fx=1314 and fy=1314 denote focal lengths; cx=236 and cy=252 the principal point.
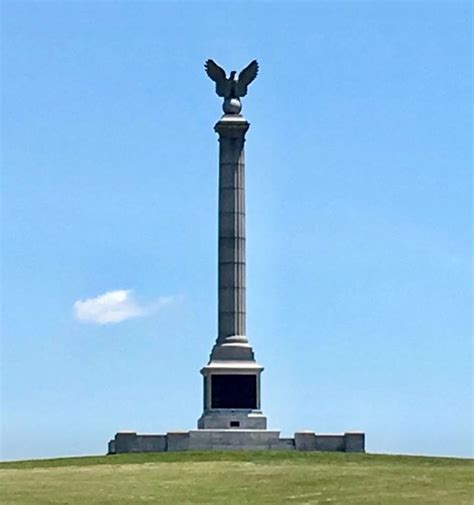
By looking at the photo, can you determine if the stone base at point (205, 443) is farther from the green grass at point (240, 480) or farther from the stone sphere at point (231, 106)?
the stone sphere at point (231, 106)

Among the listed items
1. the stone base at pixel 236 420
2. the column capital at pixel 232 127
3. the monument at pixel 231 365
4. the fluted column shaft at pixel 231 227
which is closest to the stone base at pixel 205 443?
the monument at pixel 231 365

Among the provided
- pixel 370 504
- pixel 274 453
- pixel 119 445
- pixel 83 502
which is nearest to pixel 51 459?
pixel 119 445

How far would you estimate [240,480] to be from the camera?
127 feet

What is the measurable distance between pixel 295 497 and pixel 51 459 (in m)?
18.1

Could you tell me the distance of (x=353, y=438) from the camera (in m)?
54.4

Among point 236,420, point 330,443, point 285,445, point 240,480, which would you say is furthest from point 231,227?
point 240,480

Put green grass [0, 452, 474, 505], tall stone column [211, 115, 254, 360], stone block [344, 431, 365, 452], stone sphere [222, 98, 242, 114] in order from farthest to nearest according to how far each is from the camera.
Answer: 1. stone sphere [222, 98, 242, 114]
2. tall stone column [211, 115, 254, 360]
3. stone block [344, 431, 365, 452]
4. green grass [0, 452, 474, 505]

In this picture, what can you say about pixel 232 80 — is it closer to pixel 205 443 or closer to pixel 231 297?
pixel 231 297

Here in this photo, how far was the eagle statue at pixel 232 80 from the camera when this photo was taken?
62.1 m

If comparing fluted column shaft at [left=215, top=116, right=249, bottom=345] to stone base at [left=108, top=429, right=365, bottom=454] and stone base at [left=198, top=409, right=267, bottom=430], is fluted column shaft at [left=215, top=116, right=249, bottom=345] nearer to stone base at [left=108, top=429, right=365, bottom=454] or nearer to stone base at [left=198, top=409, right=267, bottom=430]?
stone base at [left=198, top=409, right=267, bottom=430]

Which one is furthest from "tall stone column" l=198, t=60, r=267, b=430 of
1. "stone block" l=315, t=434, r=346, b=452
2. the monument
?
"stone block" l=315, t=434, r=346, b=452

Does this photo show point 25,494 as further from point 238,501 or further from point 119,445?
point 119,445

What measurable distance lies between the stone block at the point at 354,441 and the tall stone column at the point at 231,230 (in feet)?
24.7

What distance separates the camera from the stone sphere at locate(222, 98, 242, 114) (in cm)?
6156
